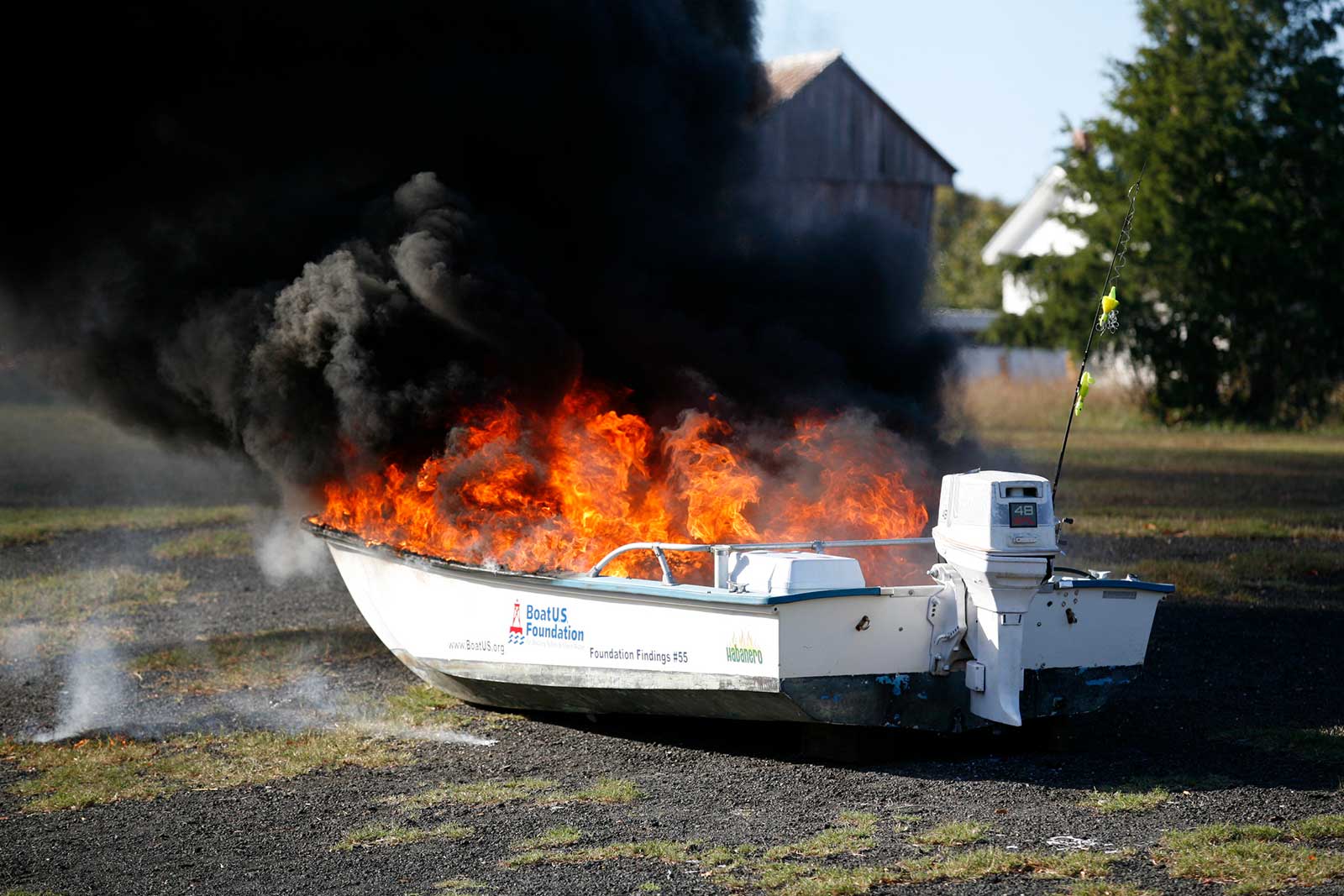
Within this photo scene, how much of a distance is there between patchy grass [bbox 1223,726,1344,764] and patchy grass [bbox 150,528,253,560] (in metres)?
11.1

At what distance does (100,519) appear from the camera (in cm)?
1805

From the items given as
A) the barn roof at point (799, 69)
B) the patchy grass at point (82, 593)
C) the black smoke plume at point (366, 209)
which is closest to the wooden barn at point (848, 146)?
the barn roof at point (799, 69)

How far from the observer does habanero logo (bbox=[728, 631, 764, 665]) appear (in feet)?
22.8

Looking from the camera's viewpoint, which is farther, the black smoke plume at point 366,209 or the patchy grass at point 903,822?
the black smoke plume at point 366,209

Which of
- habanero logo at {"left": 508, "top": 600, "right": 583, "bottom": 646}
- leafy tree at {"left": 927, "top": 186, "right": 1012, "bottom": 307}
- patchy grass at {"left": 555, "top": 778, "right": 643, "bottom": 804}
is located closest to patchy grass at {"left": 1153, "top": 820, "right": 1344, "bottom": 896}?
patchy grass at {"left": 555, "top": 778, "right": 643, "bottom": 804}

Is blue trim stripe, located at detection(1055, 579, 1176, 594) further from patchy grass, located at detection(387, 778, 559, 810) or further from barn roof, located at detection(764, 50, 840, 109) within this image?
barn roof, located at detection(764, 50, 840, 109)

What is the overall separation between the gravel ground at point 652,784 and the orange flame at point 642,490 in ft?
3.74

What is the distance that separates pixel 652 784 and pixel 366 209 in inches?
192

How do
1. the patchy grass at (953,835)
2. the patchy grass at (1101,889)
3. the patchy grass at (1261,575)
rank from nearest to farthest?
the patchy grass at (1101,889)
the patchy grass at (953,835)
the patchy grass at (1261,575)

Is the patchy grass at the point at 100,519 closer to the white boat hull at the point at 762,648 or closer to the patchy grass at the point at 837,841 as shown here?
the white boat hull at the point at 762,648

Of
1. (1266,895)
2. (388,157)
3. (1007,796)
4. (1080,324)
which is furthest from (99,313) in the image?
(1080,324)

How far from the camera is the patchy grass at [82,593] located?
1234 centimetres

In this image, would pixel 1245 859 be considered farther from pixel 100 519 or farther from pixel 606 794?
pixel 100 519

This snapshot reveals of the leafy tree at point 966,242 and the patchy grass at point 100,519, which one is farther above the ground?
the leafy tree at point 966,242
